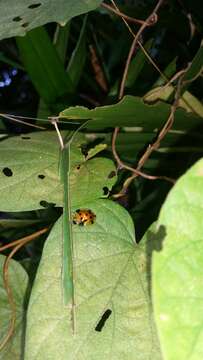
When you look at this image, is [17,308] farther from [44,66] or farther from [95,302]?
[44,66]

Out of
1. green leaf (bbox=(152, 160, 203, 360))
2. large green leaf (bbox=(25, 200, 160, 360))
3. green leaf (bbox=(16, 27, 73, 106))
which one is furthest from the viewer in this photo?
green leaf (bbox=(16, 27, 73, 106))

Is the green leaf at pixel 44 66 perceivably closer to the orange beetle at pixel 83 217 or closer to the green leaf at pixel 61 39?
the green leaf at pixel 61 39

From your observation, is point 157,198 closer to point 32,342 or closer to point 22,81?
point 32,342

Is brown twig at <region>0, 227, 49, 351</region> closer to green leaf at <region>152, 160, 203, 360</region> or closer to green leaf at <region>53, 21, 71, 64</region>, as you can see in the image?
green leaf at <region>152, 160, 203, 360</region>

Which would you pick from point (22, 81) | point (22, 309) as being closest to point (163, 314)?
point (22, 309)

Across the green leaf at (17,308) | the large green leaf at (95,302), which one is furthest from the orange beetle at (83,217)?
the green leaf at (17,308)

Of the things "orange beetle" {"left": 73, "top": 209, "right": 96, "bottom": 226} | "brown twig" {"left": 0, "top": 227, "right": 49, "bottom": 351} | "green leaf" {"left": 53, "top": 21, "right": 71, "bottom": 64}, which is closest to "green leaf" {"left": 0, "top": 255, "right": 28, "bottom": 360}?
"brown twig" {"left": 0, "top": 227, "right": 49, "bottom": 351}
